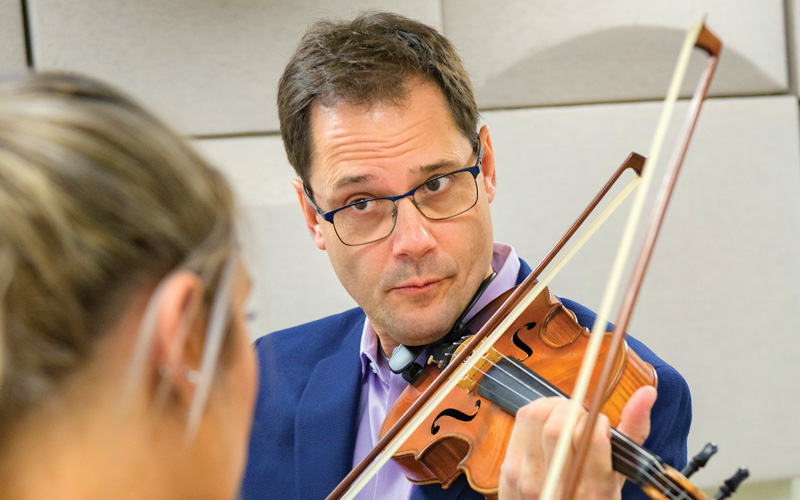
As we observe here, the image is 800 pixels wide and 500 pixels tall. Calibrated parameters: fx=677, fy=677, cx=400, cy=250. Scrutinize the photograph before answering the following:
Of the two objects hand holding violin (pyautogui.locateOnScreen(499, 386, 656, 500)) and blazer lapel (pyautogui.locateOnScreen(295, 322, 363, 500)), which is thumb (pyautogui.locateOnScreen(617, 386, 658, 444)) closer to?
hand holding violin (pyautogui.locateOnScreen(499, 386, 656, 500))

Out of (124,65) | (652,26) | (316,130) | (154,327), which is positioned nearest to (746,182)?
(652,26)

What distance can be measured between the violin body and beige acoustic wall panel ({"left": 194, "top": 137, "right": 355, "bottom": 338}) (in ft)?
1.88

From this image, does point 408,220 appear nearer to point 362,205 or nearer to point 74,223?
point 362,205

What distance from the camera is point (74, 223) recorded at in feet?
1.14

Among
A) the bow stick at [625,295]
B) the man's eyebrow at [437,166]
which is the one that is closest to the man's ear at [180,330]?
the bow stick at [625,295]

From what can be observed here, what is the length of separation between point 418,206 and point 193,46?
664 mm

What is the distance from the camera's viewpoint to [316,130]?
100cm

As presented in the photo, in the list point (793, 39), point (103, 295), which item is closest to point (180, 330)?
point (103, 295)

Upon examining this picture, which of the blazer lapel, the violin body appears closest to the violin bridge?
the violin body

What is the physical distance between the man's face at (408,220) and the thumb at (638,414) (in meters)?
0.32

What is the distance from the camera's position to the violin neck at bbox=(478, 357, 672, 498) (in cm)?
57

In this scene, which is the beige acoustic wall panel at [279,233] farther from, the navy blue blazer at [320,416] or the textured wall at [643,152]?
the navy blue blazer at [320,416]

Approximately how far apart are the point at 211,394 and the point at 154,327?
0.22ft

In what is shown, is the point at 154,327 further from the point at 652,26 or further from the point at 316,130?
the point at 652,26
